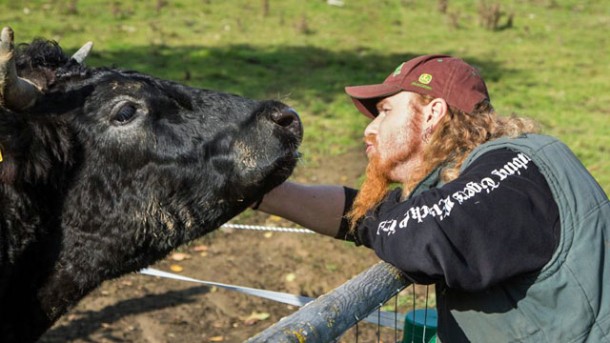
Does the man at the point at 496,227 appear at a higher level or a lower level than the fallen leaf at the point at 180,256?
higher

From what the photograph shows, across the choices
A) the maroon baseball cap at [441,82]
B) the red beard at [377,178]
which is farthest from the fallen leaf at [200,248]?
the maroon baseball cap at [441,82]

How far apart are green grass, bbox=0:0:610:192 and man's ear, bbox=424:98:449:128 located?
227 inches

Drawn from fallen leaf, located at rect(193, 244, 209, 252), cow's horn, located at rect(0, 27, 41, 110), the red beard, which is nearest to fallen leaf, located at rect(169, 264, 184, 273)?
fallen leaf, located at rect(193, 244, 209, 252)

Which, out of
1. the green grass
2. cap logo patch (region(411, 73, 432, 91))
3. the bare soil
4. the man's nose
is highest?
cap logo patch (region(411, 73, 432, 91))

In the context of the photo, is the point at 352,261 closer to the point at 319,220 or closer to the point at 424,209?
the point at 319,220

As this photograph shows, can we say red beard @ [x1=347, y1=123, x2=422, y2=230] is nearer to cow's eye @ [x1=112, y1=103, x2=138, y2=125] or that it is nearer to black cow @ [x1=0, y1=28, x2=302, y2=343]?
black cow @ [x1=0, y1=28, x2=302, y2=343]

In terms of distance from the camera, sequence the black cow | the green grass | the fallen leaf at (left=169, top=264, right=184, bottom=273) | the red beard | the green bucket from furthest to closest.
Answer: the green grass < the fallen leaf at (left=169, top=264, right=184, bottom=273) < the green bucket < the red beard < the black cow

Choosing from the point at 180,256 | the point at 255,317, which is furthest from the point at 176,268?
the point at 255,317

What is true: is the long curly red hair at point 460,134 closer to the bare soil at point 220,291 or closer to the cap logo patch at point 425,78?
the cap logo patch at point 425,78

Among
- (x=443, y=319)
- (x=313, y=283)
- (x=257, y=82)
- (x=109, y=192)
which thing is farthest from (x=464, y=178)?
(x=257, y=82)

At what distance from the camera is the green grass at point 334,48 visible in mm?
11273

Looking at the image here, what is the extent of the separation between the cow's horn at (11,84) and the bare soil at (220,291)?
310cm

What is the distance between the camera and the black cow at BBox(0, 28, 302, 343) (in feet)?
9.49

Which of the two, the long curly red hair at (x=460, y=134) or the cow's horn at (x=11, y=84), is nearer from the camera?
the cow's horn at (x=11, y=84)
